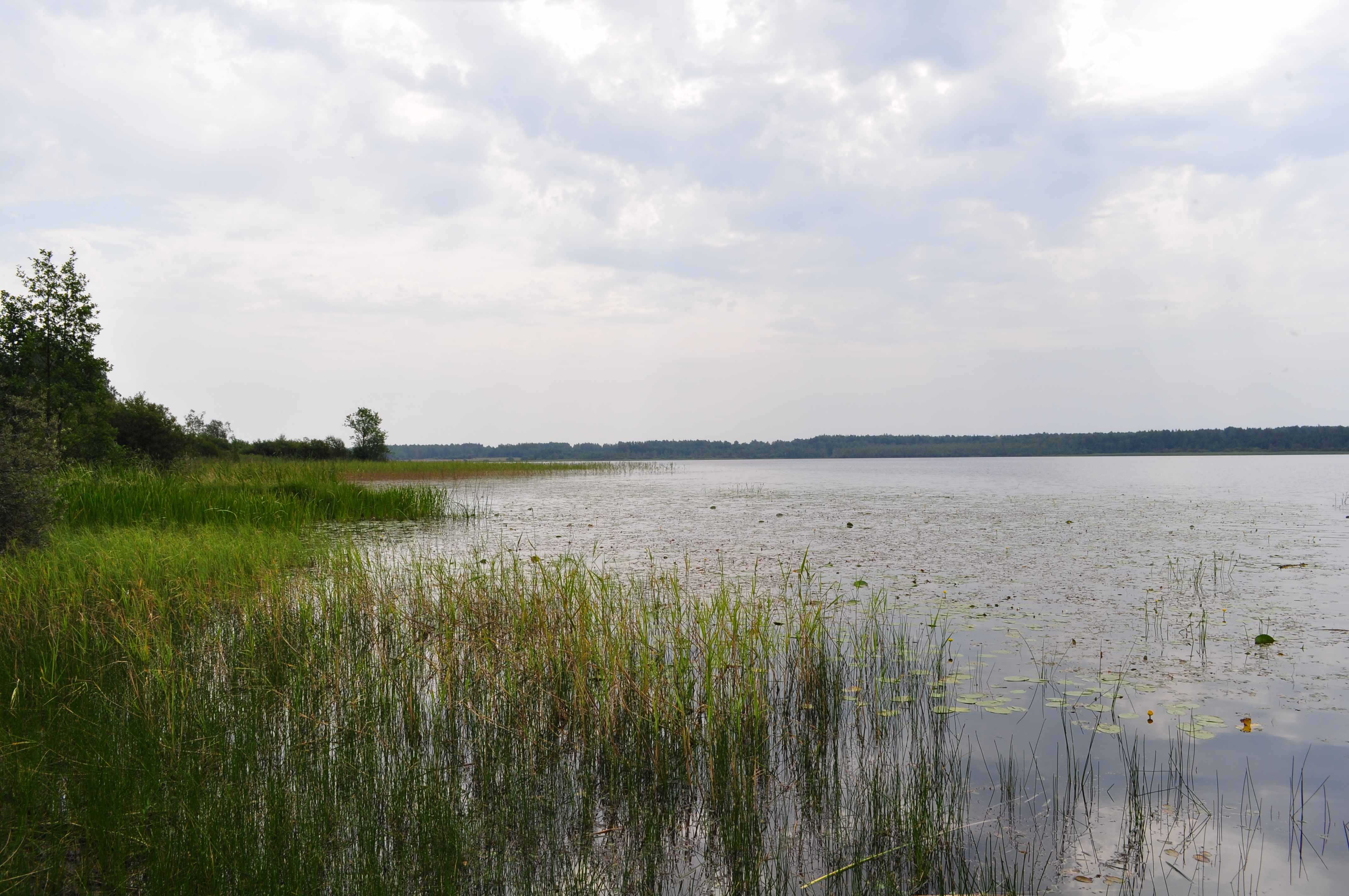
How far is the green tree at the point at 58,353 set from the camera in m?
24.1

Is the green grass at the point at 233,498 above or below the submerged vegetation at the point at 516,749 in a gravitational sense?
above

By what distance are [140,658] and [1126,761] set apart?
22.7 feet

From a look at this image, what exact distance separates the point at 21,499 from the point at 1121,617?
12.8 metres

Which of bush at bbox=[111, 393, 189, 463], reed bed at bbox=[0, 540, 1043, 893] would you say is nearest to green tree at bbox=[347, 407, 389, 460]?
bush at bbox=[111, 393, 189, 463]

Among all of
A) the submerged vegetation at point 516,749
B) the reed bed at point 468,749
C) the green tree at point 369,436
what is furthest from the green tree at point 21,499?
the green tree at point 369,436

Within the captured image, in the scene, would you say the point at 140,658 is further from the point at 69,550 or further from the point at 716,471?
the point at 716,471

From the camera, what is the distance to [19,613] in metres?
5.93

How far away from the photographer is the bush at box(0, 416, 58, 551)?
7.73m

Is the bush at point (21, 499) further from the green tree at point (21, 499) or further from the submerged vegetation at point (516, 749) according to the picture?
the submerged vegetation at point (516, 749)

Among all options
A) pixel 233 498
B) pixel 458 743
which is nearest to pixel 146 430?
pixel 233 498

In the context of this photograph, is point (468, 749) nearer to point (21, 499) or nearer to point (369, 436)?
point (21, 499)

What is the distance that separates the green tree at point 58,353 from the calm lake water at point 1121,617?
14817 millimetres

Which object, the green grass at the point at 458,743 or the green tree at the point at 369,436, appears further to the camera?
the green tree at the point at 369,436

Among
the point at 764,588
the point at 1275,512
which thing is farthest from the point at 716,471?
the point at 764,588
